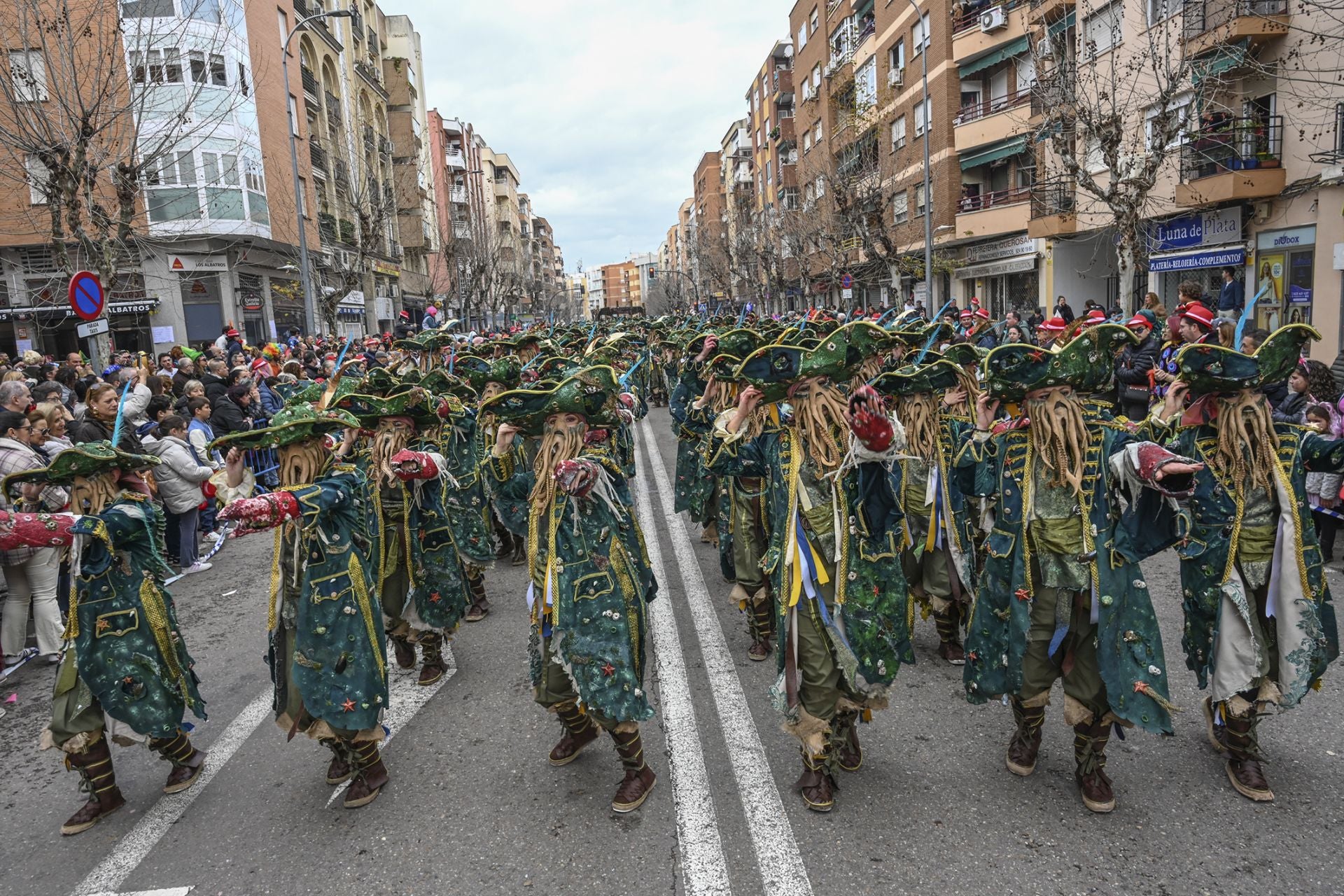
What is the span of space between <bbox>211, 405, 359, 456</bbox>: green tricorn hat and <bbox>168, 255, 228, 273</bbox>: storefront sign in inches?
1028

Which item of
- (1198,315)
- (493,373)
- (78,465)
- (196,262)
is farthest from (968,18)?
(78,465)

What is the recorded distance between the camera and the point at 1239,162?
661 inches

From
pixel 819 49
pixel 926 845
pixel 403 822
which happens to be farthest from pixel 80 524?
pixel 819 49

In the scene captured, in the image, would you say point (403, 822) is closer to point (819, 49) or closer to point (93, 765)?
point (93, 765)

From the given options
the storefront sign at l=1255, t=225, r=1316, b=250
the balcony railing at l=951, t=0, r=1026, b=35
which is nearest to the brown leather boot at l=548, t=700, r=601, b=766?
the storefront sign at l=1255, t=225, r=1316, b=250

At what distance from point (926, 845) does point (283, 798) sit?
309cm

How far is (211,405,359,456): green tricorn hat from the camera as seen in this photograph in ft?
12.8

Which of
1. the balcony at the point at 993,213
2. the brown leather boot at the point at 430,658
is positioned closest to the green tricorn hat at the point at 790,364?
the brown leather boot at the point at 430,658

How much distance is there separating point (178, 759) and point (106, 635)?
2.52ft

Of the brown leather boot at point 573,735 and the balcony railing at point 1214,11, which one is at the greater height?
the balcony railing at point 1214,11

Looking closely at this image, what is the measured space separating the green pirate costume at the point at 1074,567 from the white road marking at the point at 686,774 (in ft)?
4.60

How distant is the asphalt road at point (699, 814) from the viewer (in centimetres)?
338

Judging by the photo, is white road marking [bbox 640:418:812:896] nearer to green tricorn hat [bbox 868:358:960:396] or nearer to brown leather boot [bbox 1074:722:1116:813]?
brown leather boot [bbox 1074:722:1116:813]

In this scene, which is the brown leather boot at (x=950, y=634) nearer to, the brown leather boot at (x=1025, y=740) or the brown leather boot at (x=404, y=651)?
the brown leather boot at (x=1025, y=740)
